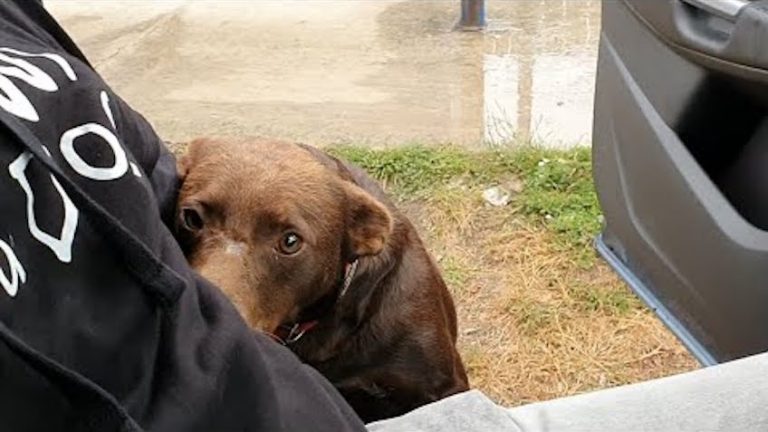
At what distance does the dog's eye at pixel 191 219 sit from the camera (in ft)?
6.57

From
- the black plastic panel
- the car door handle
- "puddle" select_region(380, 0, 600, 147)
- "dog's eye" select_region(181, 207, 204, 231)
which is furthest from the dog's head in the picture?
"puddle" select_region(380, 0, 600, 147)

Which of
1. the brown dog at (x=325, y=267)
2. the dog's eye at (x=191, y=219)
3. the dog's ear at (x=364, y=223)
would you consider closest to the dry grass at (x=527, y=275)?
the brown dog at (x=325, y=267)

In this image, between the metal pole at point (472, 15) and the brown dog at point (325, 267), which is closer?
the brown dog at point (325, 267)

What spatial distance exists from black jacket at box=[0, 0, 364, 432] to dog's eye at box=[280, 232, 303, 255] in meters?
0.82

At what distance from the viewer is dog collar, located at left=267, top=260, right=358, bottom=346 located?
2.25m

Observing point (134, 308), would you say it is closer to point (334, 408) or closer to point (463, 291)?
point (334, 408)

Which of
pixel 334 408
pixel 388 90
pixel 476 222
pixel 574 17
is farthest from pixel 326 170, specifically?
pixel 574 17

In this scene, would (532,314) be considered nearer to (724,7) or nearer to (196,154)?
(196,154)

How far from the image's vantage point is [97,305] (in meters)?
1.11

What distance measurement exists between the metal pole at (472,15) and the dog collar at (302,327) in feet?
9.52

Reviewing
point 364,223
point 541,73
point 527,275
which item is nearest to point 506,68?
point 541,73

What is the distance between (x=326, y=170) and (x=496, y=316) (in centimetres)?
113

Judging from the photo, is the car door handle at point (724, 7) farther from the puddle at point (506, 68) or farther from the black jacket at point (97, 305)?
the puddle at point (506, 68)

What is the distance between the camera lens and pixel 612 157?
238 cm
